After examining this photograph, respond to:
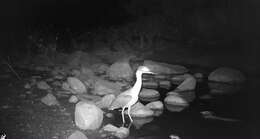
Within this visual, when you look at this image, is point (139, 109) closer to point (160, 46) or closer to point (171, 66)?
point (171, 66)

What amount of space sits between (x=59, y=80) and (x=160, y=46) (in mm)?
1571

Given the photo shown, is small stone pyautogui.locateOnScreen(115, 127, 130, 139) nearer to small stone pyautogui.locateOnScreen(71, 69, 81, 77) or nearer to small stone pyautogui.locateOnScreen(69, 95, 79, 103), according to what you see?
small stone pyautogui.locateOnScreen(69, 95, 79, 103)

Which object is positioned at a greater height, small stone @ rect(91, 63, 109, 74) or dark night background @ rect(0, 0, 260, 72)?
dark night background @ rect(0, 0, 260, 72)

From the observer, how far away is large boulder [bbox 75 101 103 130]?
175cm

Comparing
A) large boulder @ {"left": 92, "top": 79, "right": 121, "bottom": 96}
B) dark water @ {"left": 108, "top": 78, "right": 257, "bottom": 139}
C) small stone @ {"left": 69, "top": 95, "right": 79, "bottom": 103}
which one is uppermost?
large boulder @ {"left": 92, "top": 79, "right": 121, "bottom": 96}

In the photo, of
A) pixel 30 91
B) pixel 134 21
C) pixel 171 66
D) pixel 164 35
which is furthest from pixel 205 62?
pixel 30 91

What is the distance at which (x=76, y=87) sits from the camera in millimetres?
2252

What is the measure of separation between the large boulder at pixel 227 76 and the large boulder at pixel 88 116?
1.20m

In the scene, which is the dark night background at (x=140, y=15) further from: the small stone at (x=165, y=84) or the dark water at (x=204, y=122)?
the small stone at (x=165, y=84)

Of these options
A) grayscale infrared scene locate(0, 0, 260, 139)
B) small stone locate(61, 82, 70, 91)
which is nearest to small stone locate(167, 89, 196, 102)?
grayscale infrared scene locate(0, 0, 260, 139)

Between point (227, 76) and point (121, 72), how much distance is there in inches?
34.7

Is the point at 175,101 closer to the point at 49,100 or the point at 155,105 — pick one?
the point at 155,105

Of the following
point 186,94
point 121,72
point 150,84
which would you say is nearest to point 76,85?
point 121,72

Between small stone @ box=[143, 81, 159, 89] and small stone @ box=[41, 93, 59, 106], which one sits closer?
small stone @ box=[41, 93, 59, 106]
